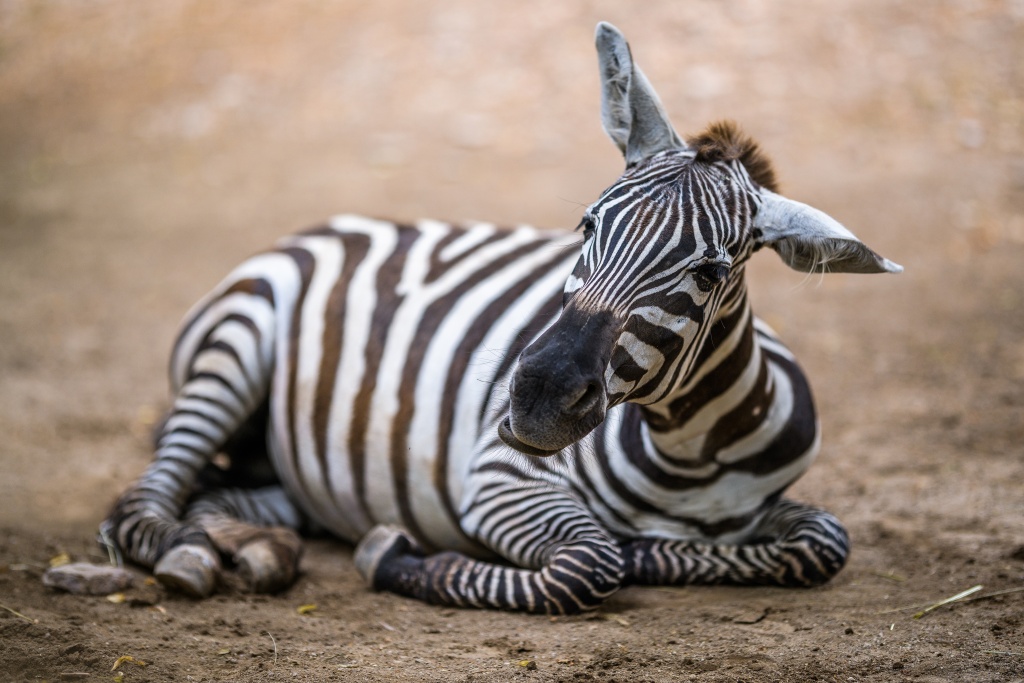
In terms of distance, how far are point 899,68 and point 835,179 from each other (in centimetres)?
269

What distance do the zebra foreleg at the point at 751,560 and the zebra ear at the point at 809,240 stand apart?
1.13 m

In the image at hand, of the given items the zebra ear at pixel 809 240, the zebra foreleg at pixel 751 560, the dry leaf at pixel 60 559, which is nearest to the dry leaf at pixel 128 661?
the dry leaf at pixel 60 559

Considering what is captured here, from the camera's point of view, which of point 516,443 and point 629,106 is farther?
point 629,106

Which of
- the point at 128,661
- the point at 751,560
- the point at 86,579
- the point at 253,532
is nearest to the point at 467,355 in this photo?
the point at 253,532

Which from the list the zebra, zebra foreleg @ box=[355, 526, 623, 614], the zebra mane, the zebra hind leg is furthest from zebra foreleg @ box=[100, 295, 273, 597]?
the zebra mane

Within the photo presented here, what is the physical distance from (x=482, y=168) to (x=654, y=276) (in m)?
8.52

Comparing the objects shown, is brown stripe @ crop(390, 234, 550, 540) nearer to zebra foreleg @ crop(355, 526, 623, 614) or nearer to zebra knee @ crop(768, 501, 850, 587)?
zebra foreleg @ crop(355, 526, 623, 614)

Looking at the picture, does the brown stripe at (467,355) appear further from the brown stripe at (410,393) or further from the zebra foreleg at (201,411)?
the zebra foreleg at (201,411)

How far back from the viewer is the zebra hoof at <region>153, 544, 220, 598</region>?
4023 mm

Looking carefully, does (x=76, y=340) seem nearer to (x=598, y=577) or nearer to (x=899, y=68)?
(x=598, y=577)

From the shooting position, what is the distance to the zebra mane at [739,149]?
360cm

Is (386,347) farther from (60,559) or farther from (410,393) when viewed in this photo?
(60,559)

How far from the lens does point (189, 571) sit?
4047mm

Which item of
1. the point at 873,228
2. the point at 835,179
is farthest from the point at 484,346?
the point at 835,179
